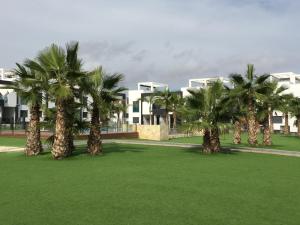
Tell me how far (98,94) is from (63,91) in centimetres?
292

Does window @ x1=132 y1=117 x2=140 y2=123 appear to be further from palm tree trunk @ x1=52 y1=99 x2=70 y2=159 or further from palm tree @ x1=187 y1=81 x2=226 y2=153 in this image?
palm tree trunk @ x1=52 y1=99 x2=70 y2=159

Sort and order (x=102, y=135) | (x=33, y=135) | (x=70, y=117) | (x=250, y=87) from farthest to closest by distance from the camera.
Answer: (x=102, y=135), (x=250, y=87), (x=33, y=135), (x=70, y=117)

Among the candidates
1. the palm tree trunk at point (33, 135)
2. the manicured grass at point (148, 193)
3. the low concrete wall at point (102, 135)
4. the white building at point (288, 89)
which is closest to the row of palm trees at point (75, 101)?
the palm tree trunk at point (33, 135)

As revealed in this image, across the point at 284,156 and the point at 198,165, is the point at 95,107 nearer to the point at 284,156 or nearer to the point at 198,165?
the point at 198,165

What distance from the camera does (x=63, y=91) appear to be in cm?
1811

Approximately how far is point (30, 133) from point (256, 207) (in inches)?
Result: 569

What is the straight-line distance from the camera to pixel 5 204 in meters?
9.23

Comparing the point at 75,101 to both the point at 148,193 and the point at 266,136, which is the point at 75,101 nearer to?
the point at 148,193

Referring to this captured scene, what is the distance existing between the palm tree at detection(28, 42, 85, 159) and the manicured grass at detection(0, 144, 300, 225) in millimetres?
2176

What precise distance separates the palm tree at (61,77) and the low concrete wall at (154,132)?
21.1 m

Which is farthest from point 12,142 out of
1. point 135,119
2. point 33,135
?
point 135,119

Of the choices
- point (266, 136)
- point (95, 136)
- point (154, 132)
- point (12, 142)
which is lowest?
point (12, 142)

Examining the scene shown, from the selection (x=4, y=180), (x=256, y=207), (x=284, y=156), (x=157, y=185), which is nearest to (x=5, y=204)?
(x=4, y=180)

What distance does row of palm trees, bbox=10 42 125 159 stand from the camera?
18.7m
